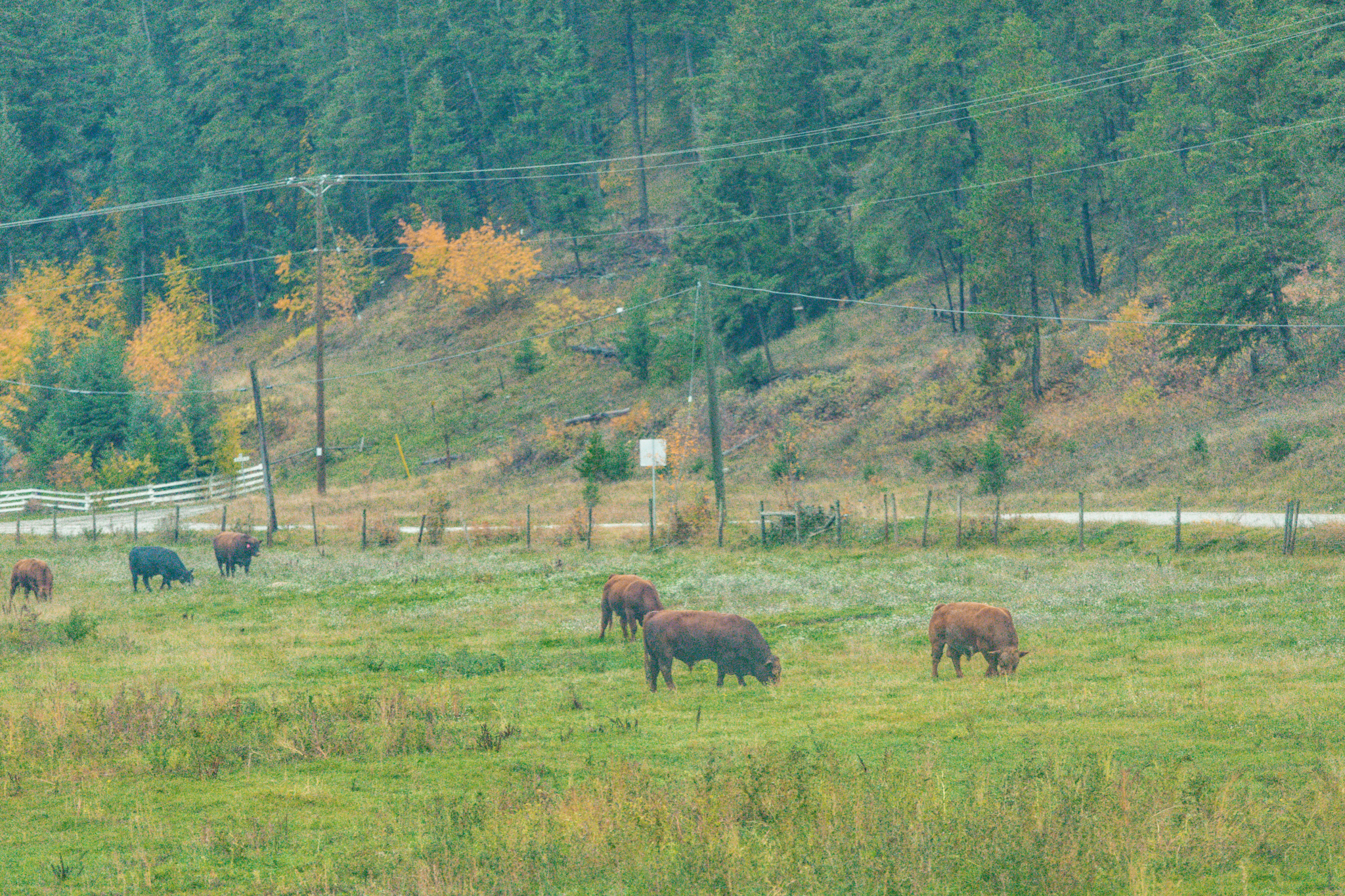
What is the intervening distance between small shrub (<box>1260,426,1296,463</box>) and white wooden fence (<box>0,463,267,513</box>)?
52717mm

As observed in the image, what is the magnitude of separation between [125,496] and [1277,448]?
56346 mm

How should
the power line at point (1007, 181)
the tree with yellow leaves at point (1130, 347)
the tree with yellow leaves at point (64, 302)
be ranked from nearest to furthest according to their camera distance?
the power line at point (1007, 181) < the tree with yellow leaves at point (1130, 347) < the tree with yellow leaves at point (64, 302)

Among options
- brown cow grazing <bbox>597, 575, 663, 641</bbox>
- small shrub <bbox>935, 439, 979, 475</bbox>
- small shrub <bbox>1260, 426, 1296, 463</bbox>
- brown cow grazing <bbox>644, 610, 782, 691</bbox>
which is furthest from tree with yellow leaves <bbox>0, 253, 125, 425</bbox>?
brown cow grazing <bbox>644, 610, 782, 691</bbox>

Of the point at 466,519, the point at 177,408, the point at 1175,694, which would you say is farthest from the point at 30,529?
the point at 1175,694

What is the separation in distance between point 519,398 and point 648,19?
3131cm

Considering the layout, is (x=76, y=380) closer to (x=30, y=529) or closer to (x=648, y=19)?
(x=30, y=529)

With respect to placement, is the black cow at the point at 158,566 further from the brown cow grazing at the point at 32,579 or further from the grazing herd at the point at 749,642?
the grazing herd at the point at 749,642

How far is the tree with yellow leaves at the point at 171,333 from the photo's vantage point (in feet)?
290

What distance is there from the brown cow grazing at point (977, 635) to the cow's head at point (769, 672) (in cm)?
231

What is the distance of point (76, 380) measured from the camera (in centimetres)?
7362

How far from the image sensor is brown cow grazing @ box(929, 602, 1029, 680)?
18.1m

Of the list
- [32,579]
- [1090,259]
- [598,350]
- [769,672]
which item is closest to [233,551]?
[32,579]

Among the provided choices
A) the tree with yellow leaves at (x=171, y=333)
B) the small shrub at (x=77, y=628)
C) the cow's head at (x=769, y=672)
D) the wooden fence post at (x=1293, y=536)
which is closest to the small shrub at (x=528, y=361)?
the tree with yellow leaves at (x=171, y=333)

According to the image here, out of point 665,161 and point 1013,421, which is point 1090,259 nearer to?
point 1013,421
